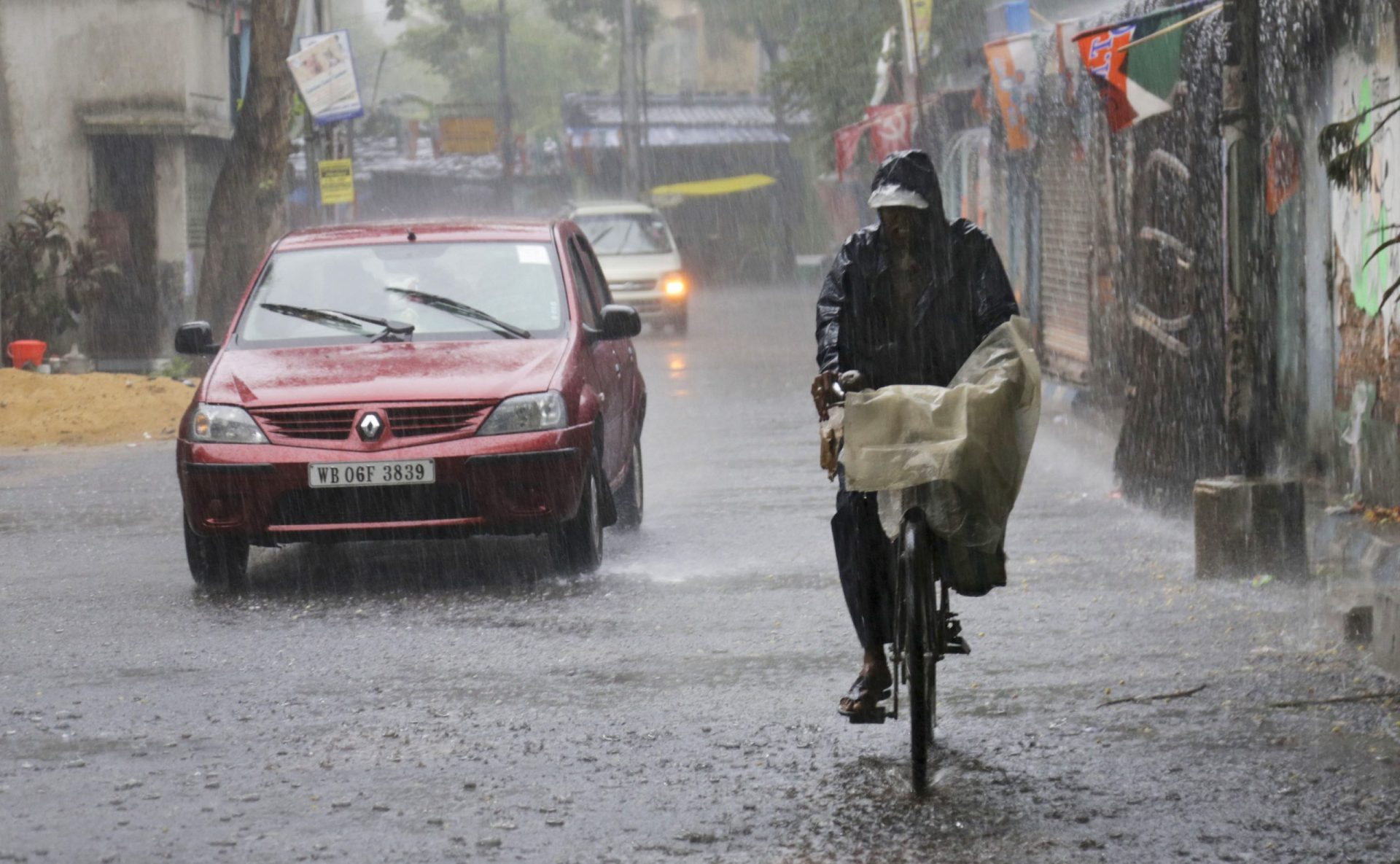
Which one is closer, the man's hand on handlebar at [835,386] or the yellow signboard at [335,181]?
the man's hand on handlebar at [835,386]

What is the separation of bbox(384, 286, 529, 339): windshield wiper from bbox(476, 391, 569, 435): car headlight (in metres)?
0.79

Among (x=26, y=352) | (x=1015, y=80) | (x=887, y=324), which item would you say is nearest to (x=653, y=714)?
(x=887, y=324)

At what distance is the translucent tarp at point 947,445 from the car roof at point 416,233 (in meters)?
5.06

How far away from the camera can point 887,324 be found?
225 inches

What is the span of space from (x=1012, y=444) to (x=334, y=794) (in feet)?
6.56

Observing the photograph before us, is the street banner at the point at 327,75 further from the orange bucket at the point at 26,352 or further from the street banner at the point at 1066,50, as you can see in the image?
the street banner at the point at 1066,50

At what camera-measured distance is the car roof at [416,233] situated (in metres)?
9.95

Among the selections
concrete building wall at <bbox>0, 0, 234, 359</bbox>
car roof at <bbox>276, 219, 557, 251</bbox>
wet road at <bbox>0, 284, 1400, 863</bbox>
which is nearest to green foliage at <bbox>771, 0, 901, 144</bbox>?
concrete building wall at <bbox>0, 0, 234, 359</bbox>

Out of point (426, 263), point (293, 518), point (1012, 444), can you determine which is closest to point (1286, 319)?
point (426, 263)

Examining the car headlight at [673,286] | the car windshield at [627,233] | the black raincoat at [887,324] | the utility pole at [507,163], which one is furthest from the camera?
the utility pole at [507,163]

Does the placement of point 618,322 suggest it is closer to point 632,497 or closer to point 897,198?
point 632,497

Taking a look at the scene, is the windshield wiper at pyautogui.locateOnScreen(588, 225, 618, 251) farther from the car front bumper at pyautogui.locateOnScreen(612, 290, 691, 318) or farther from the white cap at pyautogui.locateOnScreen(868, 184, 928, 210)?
the white cap at pyautogui.locateOnScreen(868, 184, 928, 210)

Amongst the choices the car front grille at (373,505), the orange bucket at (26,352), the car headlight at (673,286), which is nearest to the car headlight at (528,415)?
the car front grille at (373,505)

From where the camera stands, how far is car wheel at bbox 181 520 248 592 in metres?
8.72
